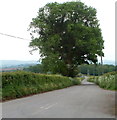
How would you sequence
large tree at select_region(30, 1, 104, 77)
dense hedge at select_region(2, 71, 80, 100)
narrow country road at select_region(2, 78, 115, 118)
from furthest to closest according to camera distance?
1. large tree at select_region(30, 1, 104, 77)
2. dense hedge at select_region(2, 71, 80, 100)
3. narrow country road at select_region(2, 78, 115, 118)

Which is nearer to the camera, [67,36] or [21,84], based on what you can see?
[21,84]

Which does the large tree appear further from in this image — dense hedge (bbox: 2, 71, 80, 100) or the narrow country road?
the narrow country road

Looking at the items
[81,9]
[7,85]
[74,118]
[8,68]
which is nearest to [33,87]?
[8,68]

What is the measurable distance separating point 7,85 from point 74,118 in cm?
1095

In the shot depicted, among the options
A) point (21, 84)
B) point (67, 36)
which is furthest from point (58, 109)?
point (67, 36)

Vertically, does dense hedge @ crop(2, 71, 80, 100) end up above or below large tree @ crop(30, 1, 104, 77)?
below

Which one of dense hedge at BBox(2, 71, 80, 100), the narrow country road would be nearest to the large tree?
dense hedge at BBox(2, 71, 80, 100)

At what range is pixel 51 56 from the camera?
2110 inches

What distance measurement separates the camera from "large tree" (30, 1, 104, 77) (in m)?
55.3

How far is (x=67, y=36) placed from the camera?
191ft

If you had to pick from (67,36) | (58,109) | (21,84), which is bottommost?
(58,109)

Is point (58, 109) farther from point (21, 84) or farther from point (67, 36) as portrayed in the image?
point (67, 36)

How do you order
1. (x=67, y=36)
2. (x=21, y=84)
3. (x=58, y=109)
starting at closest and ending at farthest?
(x=58, y=109) → (x=21, y=84) → (x=67, y=36)

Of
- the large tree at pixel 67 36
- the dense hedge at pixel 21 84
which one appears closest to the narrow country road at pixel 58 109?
the dense hedge at pixel 21 84
